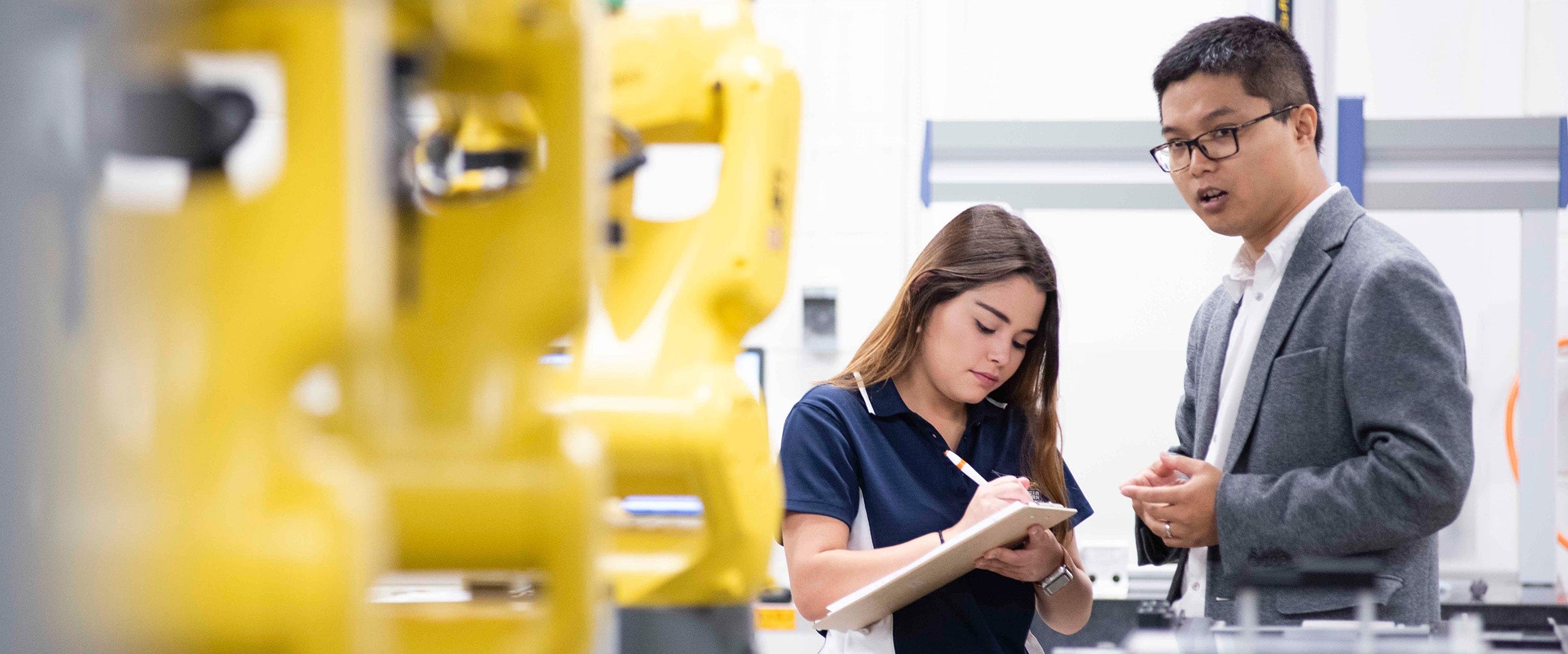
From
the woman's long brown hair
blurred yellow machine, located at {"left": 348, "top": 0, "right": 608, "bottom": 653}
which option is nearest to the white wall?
the woman's long brown hair

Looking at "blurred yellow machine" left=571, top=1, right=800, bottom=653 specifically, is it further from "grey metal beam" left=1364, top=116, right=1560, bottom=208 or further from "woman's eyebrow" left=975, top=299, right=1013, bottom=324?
"grey metal beam" left=1364, top=116, right=1560, bottom=208

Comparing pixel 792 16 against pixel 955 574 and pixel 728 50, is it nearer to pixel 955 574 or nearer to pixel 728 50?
pixel 728 50

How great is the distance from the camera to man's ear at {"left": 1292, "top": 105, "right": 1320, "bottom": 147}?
2.13 m

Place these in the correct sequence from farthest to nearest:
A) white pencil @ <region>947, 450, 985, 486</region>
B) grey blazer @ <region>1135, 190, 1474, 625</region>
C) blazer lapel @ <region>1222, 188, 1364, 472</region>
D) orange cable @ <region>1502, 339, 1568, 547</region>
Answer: orange cable @ <region>1502, 339, 1568, 547</region>
white pencil @ <region>947, 450, 985, 486</region>
blazer lapel @ <region>1222, 188, 1364, 472</region>
grey blazer @ <region>1135, 190, 1474, 625</region>

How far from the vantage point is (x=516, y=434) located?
63 cm

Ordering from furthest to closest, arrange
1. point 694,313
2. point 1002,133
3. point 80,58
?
point 1002,133 < point 694,313 < point 80,58

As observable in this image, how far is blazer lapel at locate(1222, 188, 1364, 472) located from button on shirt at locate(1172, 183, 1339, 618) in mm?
14

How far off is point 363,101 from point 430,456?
0.65ft

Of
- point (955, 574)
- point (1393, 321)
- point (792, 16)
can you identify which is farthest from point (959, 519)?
point (792, 16)

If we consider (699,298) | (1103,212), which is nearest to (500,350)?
(699,298)

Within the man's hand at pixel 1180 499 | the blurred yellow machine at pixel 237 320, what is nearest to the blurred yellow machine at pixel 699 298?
the man's hand at pixel 1180 499

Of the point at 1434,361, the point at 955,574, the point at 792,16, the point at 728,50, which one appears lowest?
the point at 955,574

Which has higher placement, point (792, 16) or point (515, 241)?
point (792, 16)

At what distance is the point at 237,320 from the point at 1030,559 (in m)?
1.76
